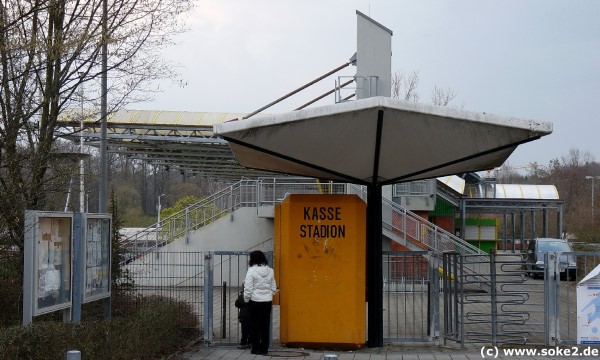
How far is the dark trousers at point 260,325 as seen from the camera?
41.5 ft

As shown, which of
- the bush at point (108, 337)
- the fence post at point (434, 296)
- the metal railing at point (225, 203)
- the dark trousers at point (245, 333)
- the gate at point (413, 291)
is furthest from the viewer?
the metal railing at point (225, 203)

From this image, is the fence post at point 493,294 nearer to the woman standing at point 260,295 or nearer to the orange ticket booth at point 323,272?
the orange ticket booth at point 323,272

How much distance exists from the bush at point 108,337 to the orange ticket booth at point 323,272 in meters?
1.99

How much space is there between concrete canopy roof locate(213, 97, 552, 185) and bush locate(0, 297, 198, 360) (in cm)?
303

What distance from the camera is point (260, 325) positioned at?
501 inches

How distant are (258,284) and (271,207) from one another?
1756 centimetres

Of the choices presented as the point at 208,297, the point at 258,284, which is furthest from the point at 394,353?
the point at 208,297

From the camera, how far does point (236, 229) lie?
30.9 metres

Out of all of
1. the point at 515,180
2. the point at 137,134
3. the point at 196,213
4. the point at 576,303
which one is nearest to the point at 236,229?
the point at 196,213

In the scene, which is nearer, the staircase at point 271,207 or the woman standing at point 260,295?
the woman standing at point 260,295

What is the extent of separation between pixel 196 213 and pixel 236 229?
6.16ft

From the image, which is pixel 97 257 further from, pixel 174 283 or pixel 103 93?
pixel 103 93

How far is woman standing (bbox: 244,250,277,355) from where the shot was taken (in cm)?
1266

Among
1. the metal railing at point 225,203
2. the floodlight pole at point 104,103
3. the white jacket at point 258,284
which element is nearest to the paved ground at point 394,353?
the white jacket at point 258,284
